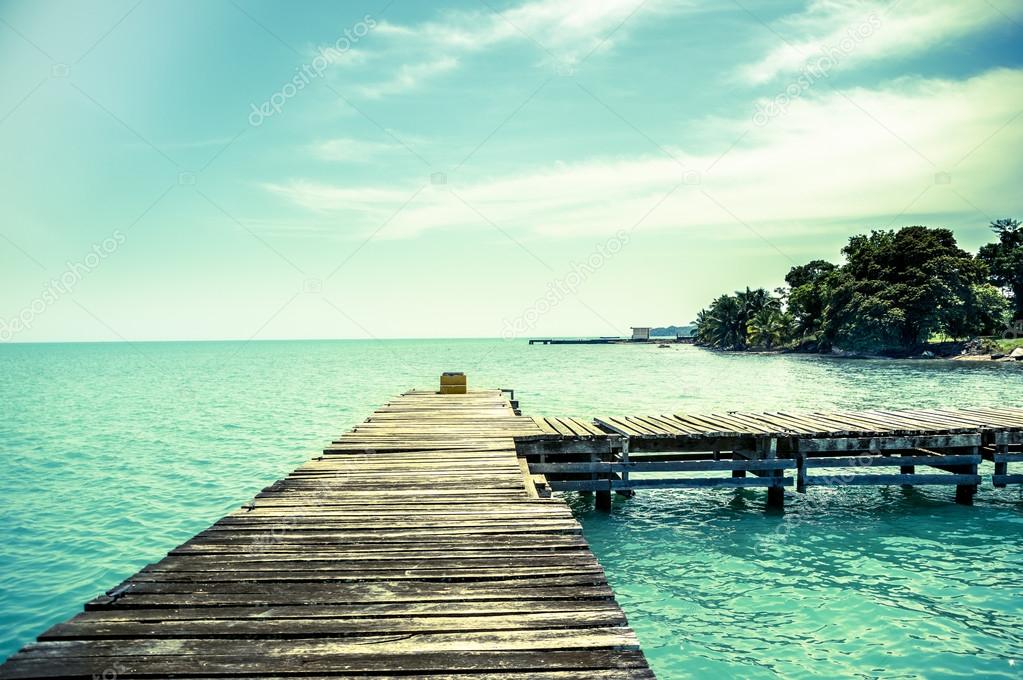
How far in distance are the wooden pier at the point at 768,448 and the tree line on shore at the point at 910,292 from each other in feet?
238

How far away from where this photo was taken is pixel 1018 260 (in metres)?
83.4

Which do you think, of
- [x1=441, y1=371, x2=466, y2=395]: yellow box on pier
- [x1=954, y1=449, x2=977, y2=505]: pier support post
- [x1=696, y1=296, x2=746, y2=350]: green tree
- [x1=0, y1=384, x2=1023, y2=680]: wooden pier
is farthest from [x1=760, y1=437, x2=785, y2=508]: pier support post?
[x1=696, y1=296, x2=746, y2=350]: green tree

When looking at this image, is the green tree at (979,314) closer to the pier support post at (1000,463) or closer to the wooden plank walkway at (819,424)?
the wooden plank walkway at (819,424)

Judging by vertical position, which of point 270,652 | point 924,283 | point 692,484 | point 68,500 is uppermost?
point 924,283

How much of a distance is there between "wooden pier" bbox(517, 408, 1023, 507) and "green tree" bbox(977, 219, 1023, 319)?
91666mm

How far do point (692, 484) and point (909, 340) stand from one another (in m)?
86.1

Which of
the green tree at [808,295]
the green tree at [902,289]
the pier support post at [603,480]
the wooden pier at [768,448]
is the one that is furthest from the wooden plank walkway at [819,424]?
the green tree at [808,295]

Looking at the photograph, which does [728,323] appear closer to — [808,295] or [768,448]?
[808,295]

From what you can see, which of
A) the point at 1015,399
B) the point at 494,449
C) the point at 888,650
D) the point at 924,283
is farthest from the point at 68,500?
the point at 924,283

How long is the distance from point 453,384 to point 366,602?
15765mm

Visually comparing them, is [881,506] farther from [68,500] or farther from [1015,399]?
[1015,399]

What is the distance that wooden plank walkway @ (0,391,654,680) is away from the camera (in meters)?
3.38

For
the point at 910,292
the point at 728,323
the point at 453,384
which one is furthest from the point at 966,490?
the point at 728,323

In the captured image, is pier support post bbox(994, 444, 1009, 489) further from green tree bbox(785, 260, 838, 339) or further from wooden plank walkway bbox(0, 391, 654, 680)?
green tree bbox(785, 260, 838, 339)
